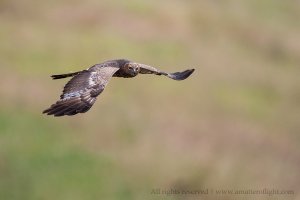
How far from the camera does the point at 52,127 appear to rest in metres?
16.4

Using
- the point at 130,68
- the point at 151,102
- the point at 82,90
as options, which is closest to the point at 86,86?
the point at 82,90

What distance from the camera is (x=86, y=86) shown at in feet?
30.1

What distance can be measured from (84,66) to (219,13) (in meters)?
9.23

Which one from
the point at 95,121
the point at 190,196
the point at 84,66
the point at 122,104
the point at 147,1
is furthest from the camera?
the point at 147,1

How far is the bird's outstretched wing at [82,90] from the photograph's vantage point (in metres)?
8.62

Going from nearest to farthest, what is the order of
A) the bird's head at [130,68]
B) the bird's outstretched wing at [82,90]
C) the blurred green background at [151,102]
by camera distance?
the bird's outstretched wing at [82,90], the bird's head at [130,68], the blurred green background at [151,102]

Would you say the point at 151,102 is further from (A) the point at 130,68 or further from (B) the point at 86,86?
(B) the point at 86,86

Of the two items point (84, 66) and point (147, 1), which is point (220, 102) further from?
point (147, 1)

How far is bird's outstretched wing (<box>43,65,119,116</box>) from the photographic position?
8617 mm

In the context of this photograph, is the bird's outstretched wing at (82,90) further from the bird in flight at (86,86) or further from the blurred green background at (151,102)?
the blurred green background at (151,102)

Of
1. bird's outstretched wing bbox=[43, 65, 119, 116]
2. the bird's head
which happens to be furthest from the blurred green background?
bird's outstretched wing bbox=[43, 65, 119, 116]

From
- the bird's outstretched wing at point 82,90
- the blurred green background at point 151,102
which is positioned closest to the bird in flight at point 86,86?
the bird's outstretched wing at point 82,90

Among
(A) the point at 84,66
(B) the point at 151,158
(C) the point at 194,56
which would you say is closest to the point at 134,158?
(B) the point at 151,158

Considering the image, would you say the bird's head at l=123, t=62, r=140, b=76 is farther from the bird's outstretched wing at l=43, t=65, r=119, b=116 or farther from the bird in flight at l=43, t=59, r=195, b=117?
the bird's outstretched wing at l=43, t=65, r=119, b=116
